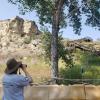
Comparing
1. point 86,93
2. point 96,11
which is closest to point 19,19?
point 96,11

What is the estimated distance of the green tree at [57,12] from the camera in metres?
27.1

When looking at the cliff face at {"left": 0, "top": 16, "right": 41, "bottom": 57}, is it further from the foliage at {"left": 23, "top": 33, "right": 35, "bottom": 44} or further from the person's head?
the person's head

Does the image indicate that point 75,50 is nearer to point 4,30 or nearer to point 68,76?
point 68,76

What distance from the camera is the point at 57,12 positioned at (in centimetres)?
2694

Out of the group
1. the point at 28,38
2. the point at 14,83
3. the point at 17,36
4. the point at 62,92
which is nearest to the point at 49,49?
the point at 28,38

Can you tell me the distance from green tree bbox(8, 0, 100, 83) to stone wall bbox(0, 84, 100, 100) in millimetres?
12120

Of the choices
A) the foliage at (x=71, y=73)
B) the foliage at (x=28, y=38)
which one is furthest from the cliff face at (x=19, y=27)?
the foliage at (x=71, y=73)

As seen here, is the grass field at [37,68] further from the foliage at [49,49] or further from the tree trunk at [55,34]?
the tree trunk at [55,34]

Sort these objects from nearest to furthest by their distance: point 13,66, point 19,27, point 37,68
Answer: point 13,66 → point 37,68 → point 19,27

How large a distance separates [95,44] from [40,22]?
1249cm

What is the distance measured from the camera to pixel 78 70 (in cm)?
3195

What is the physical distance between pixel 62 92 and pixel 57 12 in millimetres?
13051

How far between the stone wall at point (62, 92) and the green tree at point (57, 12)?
12120mm

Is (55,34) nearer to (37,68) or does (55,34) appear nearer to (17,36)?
(37,68)
